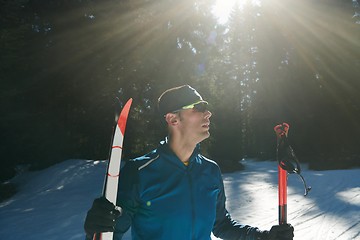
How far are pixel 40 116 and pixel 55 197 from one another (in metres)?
6.15

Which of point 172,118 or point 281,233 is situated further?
point 172,118

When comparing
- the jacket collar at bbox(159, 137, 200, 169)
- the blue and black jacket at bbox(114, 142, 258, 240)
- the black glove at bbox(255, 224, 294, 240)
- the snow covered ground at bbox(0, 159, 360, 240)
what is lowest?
the snow covered ground at bbox(0, 159, 360, 240)

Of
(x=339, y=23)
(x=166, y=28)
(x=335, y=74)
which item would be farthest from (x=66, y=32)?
(x=339, y=23)

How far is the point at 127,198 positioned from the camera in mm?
1561

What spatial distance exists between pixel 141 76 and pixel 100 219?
42.3ft

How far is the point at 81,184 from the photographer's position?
34.3 feet

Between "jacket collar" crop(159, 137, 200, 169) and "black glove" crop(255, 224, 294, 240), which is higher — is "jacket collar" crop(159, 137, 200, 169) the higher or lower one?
the higher one

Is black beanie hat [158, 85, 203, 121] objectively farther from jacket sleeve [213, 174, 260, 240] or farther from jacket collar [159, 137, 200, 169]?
jacket sleeve [213, 174, 260, 240]

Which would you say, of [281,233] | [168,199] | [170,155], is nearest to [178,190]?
[168,199]

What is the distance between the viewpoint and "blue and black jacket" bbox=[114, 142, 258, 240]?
1627 millimetres

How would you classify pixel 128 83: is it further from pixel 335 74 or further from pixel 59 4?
pixel 335 74

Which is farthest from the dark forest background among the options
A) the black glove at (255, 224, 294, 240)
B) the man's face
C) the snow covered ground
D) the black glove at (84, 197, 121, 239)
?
the black glove at (255, 224, 294, 240)

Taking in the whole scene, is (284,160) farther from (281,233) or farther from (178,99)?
(178,99)

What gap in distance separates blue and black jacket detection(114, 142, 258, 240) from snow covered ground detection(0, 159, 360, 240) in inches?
132
